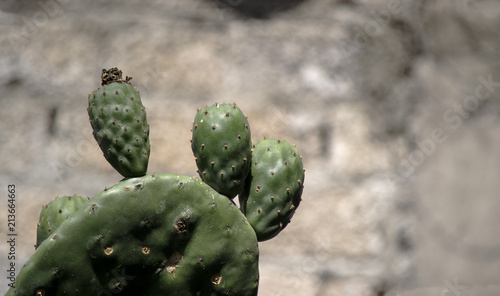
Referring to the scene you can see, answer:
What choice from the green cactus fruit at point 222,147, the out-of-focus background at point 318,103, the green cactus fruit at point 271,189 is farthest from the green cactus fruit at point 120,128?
the out-of-focus background at point 318,103

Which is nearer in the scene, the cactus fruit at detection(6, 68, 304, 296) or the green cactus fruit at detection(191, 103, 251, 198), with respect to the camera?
the cactus fruit at detection(6, 68, 304, 296)

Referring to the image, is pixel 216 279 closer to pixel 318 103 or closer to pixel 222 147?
pixel 222 147

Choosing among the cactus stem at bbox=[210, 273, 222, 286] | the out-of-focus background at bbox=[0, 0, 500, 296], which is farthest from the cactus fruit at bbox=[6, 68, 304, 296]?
the out-of-focus background at bbox=[0, 0, 500, 296]

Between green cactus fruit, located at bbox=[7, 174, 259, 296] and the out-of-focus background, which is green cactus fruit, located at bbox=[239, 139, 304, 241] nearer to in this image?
green cactus fruit, located at bbox=[7, 174, 259, 296]

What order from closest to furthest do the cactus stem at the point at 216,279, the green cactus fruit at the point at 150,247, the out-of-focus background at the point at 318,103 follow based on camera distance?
the green cactus fruit at the point at 150,247, the cactus stem at the point at 216,279, the out-of-focus background at the point at 318,103

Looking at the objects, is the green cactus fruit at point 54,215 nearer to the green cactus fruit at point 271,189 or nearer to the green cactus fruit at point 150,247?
the green cactus fruit at point 150,247

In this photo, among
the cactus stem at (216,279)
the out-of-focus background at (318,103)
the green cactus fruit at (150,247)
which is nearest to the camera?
the green cactus fruit at (150,247)
